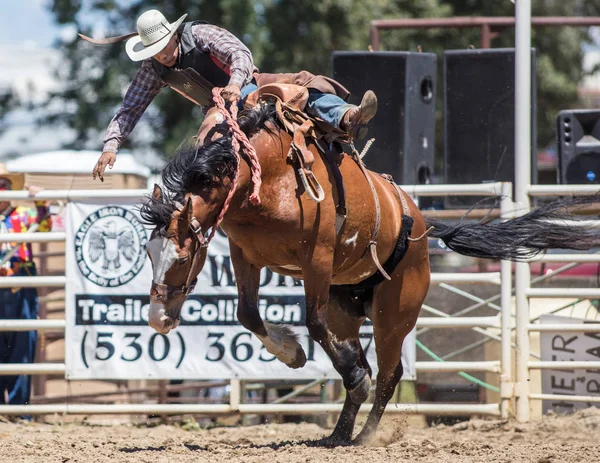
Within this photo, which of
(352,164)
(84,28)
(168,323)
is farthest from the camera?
(84,28)

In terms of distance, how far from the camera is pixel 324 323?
4.89m

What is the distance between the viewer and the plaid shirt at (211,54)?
4711 mm

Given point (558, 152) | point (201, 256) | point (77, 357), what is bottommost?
point (77, 357)

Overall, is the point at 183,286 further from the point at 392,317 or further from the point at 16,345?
the point at 16,345

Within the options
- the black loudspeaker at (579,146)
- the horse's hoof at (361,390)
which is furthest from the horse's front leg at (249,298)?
the black loudspeaker at (579,146)

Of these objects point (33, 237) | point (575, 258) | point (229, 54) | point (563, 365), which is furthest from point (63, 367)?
point (575, 258)

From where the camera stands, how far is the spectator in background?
22.6ft

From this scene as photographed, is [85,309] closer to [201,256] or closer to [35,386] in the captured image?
[35,386]

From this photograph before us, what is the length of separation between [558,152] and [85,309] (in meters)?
3.82

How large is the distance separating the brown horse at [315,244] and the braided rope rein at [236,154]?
37mm

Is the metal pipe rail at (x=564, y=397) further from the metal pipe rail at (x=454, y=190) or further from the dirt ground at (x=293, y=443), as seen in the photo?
the metal pipe rail at (x=454, y=190)

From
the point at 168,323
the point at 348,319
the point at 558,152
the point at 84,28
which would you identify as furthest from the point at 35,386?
the point at 84,28

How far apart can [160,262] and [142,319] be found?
7.24 ft

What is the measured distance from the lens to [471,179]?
7590 mm
